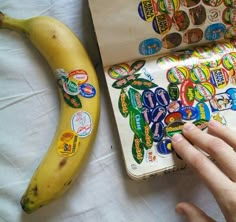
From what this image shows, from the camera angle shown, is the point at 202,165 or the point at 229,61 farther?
the point at 229,61

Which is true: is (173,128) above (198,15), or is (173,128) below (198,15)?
below

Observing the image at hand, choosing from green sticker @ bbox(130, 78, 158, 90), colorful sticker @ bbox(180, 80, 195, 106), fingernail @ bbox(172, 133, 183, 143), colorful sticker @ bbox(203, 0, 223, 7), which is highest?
colorful sticker @ bbox(203, 0, 223, 7)

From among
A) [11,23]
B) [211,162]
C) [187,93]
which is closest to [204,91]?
[187,93]

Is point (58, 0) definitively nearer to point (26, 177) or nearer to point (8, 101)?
point (8, 101)

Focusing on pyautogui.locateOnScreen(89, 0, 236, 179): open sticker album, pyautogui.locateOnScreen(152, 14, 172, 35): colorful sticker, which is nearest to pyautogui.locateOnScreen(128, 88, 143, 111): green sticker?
pyautogui.locateOnScreen(89, 0, 236, 179): open sticker album

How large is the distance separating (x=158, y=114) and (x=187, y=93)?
61 millimetres

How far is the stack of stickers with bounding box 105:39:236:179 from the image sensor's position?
21.4 inches

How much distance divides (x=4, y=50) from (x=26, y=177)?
0.23 meters

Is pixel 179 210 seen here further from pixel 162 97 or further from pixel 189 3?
pixel 189 3

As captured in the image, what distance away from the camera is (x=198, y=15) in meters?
0.58

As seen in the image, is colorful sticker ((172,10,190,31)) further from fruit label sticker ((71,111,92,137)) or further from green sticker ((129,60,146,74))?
fruit label sticker ((71,111,92,137))

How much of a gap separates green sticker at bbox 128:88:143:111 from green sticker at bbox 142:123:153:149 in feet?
0.11

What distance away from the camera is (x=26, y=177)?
56cm

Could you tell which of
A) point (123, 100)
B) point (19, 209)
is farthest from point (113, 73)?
point (19, 209)
